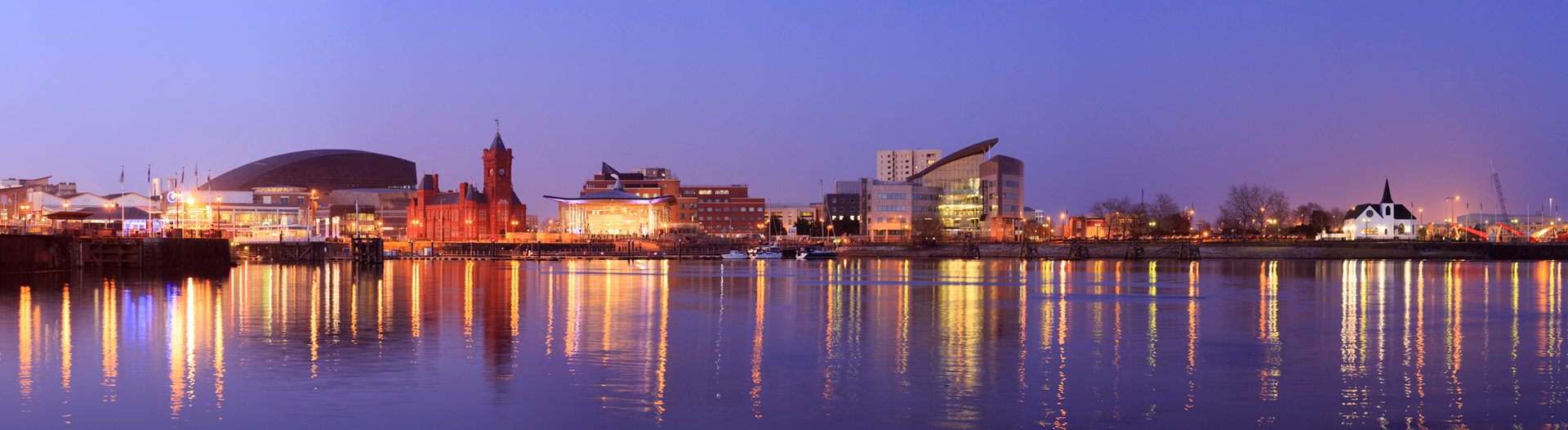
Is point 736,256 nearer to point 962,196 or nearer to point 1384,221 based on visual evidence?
point 962,196

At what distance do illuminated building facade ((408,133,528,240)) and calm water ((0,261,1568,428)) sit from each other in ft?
391

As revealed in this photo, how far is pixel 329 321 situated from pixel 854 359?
52.8 ft

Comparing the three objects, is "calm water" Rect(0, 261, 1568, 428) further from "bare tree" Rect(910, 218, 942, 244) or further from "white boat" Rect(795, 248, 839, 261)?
"bare tree" Rect(910, 218, 942, 244)

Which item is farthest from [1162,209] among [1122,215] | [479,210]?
[479,210]

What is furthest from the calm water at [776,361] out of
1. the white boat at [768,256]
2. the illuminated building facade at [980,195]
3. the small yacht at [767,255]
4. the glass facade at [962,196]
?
the glass facade at [962,196]

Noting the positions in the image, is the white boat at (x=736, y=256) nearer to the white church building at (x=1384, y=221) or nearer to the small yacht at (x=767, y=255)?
the small yacht at (x=767, y=255)

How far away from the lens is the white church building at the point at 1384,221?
148m

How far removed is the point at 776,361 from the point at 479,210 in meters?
146

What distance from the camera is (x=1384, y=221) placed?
5881 inches

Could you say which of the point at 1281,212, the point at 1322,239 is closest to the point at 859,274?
the point at 1322,239

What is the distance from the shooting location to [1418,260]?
10275 centimetres

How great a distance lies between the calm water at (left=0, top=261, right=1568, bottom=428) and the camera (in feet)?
49.0

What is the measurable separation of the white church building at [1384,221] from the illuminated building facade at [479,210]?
117 meters

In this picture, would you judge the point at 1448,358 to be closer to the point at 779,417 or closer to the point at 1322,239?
the point at 779,417
